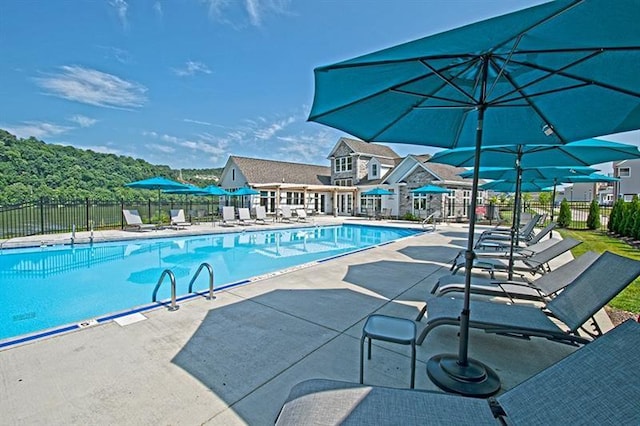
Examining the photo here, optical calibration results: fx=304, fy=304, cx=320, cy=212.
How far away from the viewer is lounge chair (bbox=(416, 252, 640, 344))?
2770 mm

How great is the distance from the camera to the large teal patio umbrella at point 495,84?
6.29ft

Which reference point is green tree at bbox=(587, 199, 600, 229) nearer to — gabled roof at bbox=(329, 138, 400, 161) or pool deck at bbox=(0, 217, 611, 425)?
pool deck at bbox=(0, 217, 611, 425)

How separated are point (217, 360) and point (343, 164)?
28026 mm

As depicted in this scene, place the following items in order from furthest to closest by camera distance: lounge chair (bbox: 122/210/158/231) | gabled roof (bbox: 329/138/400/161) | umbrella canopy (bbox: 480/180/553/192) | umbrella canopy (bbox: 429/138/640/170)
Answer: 1. gabled roof (bbox: 329/138/400/161)
2. lounge chair (bbox: 122/210/158/231)
3. umbrella canopy (bbox: 480/180/553/192)
4. umbrella canopy (bbox: 429/138/640/170)

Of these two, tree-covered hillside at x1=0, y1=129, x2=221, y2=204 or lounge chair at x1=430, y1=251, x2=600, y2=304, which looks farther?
tree-covered hillside at x1=0, y1=129, x2=221, y2=204

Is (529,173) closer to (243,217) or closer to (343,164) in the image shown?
(243,217)

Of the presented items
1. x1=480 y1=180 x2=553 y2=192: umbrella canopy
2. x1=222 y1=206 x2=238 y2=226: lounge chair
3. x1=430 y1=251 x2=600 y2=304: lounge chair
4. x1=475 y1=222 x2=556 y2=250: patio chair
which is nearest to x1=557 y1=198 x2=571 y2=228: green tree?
x1=480 y1=180 x2=553 y2=192: umbrella canopy

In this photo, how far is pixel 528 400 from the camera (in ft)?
5.72

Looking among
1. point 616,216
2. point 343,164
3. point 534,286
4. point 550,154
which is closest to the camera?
point 534,286

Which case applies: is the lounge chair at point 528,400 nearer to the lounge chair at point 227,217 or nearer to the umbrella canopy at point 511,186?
the umbrella canopy at point 511,186

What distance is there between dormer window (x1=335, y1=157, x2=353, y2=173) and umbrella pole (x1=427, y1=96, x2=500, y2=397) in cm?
2722

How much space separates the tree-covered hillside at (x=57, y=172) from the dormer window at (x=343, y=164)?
17.6m

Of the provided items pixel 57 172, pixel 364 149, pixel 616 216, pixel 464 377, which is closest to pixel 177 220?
pixel 464 377

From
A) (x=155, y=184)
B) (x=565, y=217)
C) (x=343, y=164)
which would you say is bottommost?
(x=565, y=217)
